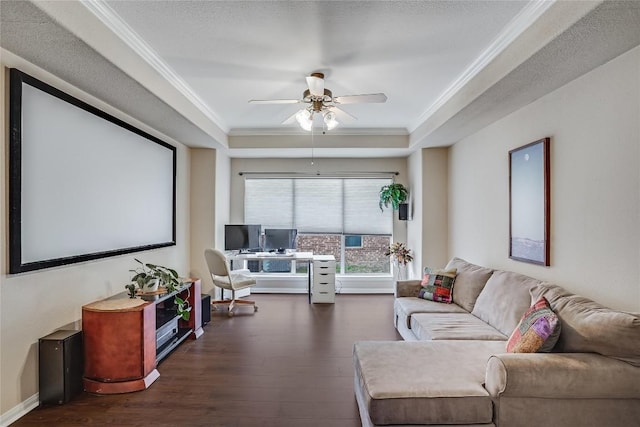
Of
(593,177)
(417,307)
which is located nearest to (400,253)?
(417,307)

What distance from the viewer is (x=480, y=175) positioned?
4.25m

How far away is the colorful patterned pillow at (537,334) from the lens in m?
2.08

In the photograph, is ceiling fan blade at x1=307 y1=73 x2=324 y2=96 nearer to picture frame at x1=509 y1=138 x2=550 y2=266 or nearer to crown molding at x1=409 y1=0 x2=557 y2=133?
crown molding at x1=409 y1=0 x2=557 y2=133

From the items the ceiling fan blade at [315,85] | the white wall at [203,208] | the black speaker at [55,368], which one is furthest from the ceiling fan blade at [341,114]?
the black speaker at [55,368]

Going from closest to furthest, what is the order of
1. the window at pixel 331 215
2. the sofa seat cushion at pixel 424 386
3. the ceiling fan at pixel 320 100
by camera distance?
the sofa seat cushion at pixel 424 386, the ceiling fan at pixel 320 100, the window at pixel 331 215

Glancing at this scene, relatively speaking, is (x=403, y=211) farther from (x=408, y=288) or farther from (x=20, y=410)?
(x=20, y=410)

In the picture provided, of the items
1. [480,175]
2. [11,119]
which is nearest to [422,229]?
[480,175]

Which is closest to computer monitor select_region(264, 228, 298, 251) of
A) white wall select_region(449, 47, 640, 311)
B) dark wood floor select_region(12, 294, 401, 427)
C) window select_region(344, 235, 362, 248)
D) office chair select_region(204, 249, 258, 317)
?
office chair select_region(204, 249, 258, 317)

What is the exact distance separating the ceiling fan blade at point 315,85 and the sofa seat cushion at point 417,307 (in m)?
2.31

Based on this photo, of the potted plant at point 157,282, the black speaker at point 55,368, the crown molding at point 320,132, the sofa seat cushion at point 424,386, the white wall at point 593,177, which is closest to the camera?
the sofa seat cushion at point 424,386

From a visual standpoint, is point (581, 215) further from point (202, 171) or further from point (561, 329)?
point (202, 171)

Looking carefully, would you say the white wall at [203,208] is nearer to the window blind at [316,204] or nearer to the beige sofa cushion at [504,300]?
the window blind at [316,204]

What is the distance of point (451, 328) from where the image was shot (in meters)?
2.98

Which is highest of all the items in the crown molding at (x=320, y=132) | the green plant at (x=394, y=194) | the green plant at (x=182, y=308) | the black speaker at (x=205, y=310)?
the crown molding at (x=320, y=132)
